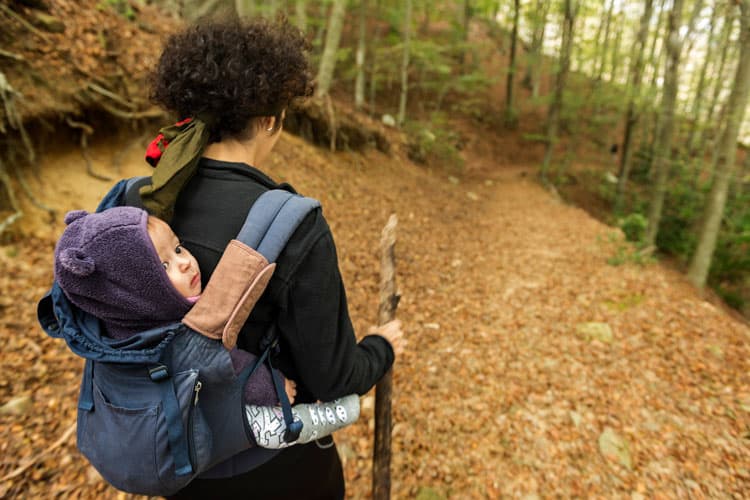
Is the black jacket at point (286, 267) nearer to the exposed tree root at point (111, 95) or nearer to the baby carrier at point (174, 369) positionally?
the baby carrier at point (174, 369)

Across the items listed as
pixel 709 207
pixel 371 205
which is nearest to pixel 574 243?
pixel 709 207

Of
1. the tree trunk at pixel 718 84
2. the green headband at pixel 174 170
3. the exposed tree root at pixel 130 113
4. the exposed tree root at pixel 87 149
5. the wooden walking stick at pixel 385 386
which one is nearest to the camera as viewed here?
the green headband at pixel 174 170

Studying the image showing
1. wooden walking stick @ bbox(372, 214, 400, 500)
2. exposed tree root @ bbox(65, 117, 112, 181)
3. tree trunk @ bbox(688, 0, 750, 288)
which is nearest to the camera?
wooden walking stick @ bbox(372, 214, 400, 500)

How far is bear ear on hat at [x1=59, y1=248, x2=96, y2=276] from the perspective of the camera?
0.88m

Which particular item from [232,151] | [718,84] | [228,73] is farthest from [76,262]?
[718,84]

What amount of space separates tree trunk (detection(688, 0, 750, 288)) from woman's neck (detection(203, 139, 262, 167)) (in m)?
7.92

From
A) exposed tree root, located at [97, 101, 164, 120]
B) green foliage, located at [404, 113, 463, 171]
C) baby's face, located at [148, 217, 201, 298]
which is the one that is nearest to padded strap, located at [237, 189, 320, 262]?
baby's face, located at [148, 217, 201, 298]

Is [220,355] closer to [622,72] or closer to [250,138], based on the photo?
[250,138]

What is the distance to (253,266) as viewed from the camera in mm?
1035

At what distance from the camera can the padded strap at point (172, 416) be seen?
3.28ft

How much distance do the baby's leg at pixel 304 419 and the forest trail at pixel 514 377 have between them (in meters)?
2.02

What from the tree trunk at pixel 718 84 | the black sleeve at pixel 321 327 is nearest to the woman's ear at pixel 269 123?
the black sleeve at pixel 321 327

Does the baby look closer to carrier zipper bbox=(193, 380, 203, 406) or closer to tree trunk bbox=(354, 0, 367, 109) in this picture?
carrier zipper bbox=(193, 380, 203, 406)

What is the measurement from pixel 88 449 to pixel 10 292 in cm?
375
